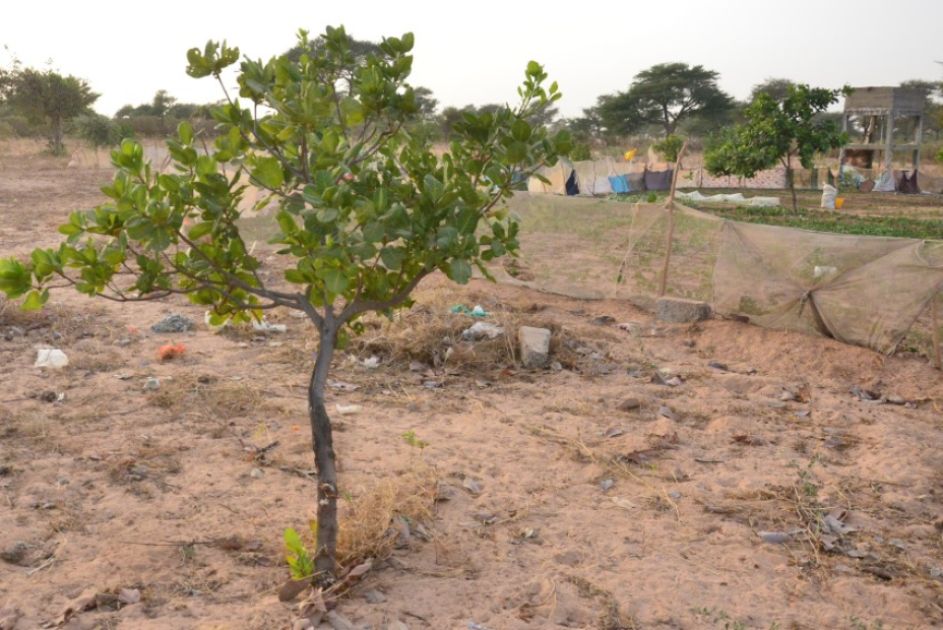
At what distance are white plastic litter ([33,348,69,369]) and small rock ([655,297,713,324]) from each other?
4780 millimetres

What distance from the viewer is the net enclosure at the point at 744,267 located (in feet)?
20.3

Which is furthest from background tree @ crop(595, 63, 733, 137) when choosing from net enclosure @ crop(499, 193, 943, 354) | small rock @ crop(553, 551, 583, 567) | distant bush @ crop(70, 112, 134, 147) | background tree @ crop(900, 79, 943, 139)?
small rock @ crop(553, 551, 583, 567)

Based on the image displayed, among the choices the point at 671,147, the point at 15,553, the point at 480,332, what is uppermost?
the point at 671,147

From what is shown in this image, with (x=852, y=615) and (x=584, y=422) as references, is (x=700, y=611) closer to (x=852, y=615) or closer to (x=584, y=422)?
(x=852, y=615)

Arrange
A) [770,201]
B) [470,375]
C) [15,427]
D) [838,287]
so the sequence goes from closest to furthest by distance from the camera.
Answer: [15,427], [470,375], [838,287], [770,201]

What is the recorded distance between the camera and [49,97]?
3106 cm

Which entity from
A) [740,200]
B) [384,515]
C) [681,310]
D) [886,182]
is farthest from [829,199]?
[384,515]

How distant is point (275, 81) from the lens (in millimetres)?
2637

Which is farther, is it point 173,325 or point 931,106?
point 931,106

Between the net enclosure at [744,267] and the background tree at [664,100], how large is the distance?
1281 inches

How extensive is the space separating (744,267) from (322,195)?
5.44 m

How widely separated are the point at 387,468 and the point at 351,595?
1.20m

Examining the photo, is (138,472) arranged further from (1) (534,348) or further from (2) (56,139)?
(2) (56,139)

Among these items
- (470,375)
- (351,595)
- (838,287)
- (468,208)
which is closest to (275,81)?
(468,208)
